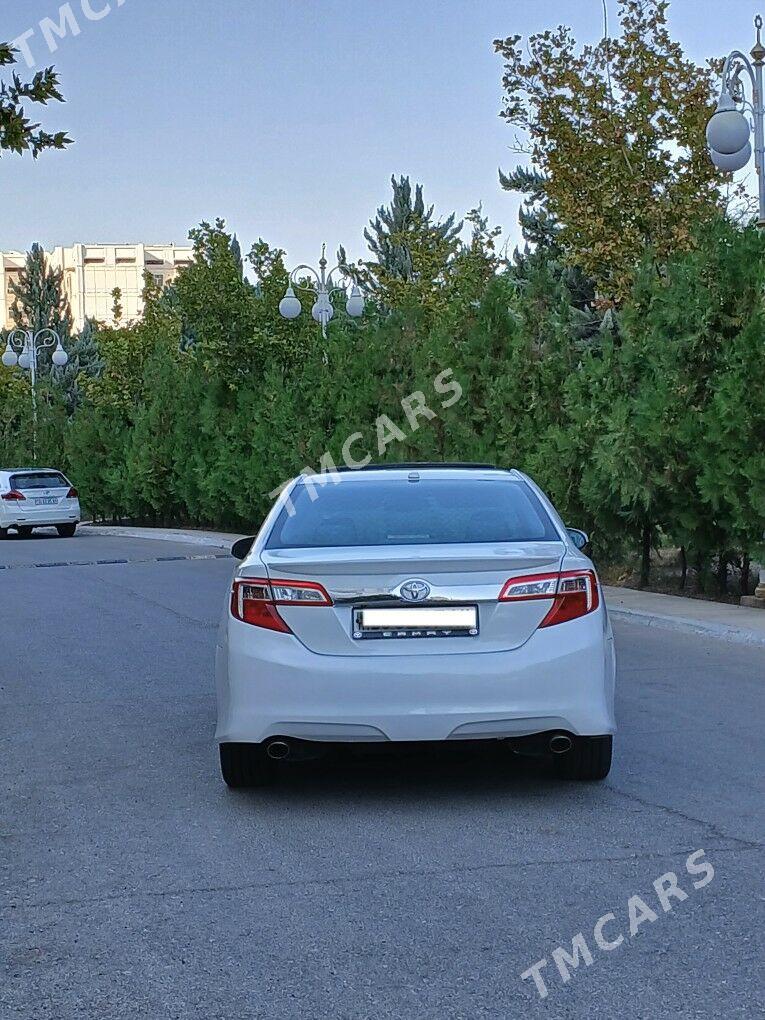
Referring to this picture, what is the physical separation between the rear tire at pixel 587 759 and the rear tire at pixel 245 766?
139cm

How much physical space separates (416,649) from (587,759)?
1.12 meters

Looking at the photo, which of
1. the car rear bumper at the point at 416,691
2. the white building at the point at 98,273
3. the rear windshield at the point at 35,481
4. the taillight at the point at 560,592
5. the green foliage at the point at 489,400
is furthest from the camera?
the white building at the point at 98,273

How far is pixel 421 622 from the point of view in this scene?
680 cm

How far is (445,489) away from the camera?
792cm

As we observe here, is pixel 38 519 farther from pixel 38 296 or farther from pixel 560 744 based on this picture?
pixel 38 296

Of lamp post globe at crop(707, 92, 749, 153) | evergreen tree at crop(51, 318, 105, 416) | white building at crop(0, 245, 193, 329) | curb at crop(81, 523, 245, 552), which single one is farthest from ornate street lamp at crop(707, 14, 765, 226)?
white building at crop(0, 245, 193, 329)

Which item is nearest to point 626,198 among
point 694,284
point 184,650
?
point 694,284

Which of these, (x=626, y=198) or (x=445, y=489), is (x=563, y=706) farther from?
(x=626, y=198)

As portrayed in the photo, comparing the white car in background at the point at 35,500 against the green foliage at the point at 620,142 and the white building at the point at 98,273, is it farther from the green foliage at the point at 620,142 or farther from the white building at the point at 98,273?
the white building at the point at 98,273

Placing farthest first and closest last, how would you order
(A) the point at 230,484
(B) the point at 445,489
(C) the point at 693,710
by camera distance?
(A) the point at 230,484 < (C) the point at 693,710 < (B) the point at 445,489

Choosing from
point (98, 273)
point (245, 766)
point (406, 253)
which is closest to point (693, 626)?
point (245, 766)

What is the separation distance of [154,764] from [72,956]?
332 centimetres

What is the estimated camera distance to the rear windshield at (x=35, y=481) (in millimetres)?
37625

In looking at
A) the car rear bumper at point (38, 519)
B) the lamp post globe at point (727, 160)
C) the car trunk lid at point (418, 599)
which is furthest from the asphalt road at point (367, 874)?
the car rear bumper at point (38, 519)
